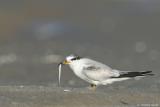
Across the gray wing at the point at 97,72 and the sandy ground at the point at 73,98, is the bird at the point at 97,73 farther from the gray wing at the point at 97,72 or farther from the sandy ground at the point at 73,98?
the sandy ground at the point at 73,98

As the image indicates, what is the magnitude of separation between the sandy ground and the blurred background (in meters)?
3.09

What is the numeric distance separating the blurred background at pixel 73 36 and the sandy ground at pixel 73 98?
122 inches

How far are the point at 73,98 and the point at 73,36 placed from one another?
33.2 feet

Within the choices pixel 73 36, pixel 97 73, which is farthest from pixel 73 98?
pixel 73 36

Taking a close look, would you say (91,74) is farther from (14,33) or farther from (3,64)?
(14,33)

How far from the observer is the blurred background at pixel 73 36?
17.1 m

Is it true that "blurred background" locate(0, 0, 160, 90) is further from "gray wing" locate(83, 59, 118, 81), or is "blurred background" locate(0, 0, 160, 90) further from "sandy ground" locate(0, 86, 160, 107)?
"sandy ground" locate(0, 86, 160, 107)

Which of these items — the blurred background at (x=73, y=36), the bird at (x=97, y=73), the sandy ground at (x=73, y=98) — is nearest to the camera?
the sandy ground at (x=73, y=98)

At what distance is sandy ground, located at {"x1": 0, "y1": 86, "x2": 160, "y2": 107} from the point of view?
998 cm

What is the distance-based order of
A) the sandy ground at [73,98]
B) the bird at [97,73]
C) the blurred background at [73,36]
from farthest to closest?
the blurred background at [73,36], the bird at [97,73], the sandy ground at [73,98]

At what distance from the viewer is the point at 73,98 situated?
10398 millimetres

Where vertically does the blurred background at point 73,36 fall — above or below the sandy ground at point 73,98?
above

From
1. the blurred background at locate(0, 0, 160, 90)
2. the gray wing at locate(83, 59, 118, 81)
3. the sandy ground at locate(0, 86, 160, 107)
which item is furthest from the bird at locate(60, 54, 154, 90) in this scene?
the blurred background at locate(0, 0, 160, 90)

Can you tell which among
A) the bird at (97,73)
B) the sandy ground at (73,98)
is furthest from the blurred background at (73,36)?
the sandy ground at (73,98)
